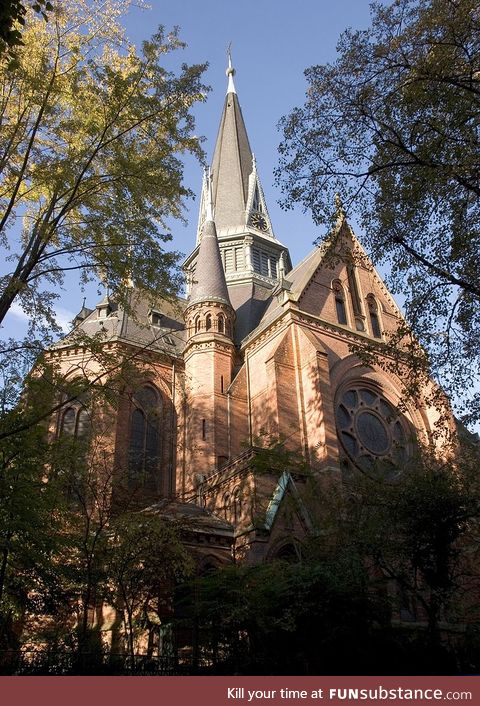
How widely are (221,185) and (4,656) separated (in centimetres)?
3793

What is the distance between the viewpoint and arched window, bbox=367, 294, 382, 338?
28.6 metres

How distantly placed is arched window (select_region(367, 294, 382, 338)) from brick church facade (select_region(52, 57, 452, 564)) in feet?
0.31

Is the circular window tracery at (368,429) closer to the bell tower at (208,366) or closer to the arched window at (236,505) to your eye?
the bell tower at (208,366)

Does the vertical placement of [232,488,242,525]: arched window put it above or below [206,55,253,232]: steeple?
below

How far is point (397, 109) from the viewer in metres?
11.1

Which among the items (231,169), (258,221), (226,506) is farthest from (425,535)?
(231,169)

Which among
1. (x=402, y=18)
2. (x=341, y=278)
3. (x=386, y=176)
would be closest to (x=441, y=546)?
Answer: (x=386, y=176)

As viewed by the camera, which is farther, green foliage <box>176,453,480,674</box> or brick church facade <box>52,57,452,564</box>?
brick church facade <box>52,57,452,564</box>

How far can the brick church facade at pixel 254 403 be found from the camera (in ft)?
61.3

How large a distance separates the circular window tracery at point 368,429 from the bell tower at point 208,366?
491 cm

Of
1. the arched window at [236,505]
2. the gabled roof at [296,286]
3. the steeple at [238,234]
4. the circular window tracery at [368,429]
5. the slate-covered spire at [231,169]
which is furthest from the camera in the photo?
the slate-covered spire at [231,169]

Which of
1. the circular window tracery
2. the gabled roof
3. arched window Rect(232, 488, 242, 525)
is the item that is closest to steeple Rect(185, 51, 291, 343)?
the gabled roof

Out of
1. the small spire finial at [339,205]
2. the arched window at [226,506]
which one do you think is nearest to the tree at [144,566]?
the arched window at [226,506]

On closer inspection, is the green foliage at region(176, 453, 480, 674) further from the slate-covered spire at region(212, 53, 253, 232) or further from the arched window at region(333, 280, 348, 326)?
the slate-covered spire at region(212, 53, 253, 232)
